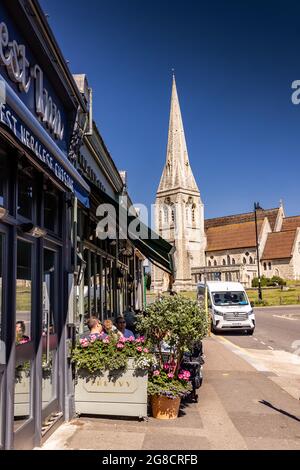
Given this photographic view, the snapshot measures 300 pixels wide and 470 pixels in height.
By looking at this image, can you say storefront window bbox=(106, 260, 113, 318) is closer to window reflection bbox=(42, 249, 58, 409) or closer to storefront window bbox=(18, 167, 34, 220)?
window reflection bbox=(42, 249, 58, 409)

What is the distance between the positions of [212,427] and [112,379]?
152cm

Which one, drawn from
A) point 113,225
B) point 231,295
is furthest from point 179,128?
point 113,225

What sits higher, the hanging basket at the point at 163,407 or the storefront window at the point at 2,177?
the storefront window at the point at 2,177

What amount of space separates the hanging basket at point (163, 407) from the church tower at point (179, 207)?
107 metres

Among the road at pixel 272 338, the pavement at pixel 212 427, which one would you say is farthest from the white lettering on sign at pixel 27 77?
the road at pixel 272 338

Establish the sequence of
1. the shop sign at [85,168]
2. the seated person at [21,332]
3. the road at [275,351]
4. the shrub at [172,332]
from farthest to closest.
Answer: the road at [275,351] → the shop sign at [85,168] → the shrub at [172,332] → the seated person at [21,332]

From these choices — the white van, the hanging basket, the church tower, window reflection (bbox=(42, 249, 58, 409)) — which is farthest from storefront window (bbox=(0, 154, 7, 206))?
the church tower

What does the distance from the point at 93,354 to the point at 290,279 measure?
95102mm

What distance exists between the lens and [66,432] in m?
6.23

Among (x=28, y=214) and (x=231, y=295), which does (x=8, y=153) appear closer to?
(x=28, y=214)

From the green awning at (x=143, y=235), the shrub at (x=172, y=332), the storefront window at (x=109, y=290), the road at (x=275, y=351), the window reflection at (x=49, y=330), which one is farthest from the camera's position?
the storefront window at (x=109, y=290)

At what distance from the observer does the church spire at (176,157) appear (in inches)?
4641

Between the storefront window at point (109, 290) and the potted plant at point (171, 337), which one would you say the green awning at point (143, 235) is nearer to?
the storefront window at point (109, 290)

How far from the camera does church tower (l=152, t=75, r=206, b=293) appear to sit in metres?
117
